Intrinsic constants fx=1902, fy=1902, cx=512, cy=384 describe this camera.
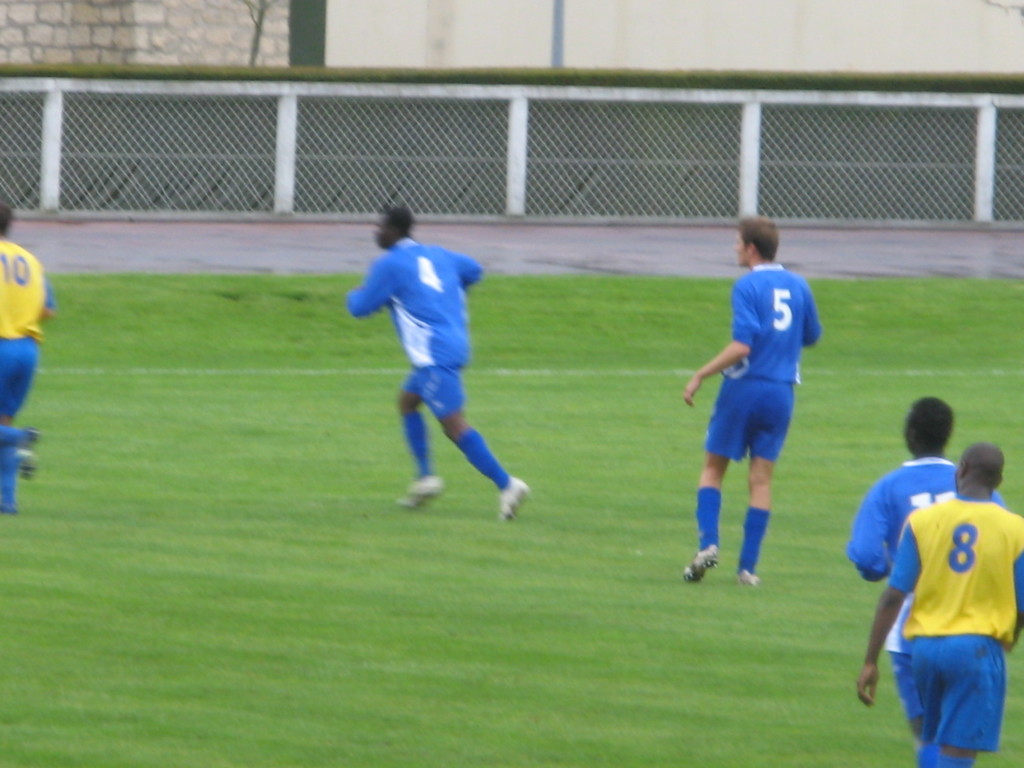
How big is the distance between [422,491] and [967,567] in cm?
590

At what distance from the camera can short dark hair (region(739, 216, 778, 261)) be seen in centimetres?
845

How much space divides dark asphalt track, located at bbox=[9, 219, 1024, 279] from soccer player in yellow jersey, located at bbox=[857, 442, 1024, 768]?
651 inches

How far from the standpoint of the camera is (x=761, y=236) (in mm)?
8453

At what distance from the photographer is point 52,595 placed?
8242 mm

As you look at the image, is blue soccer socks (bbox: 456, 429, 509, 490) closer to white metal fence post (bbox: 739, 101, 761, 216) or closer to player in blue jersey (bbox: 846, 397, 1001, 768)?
player in blue jersey (bbox: 846, 397, 1001, 768)

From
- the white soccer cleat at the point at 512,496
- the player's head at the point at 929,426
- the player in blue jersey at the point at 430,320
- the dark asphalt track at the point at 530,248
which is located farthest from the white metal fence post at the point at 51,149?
the player's head at the point at 929,426

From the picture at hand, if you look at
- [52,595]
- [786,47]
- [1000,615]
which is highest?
[786,47]

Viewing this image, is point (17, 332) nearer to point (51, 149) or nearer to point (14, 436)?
point (14, 436)

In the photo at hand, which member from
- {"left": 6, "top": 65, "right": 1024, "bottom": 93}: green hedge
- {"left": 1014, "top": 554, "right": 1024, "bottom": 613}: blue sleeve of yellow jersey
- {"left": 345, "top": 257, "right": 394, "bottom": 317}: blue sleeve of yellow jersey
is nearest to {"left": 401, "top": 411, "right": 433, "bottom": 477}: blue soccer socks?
{"left": 345, "top": 257, "right": 394, "bottom": 317}: blue sleeve of yellow jersey

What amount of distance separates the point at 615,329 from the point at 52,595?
11.5 meters

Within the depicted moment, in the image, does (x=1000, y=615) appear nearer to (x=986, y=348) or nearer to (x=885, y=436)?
(x=885, y=436)

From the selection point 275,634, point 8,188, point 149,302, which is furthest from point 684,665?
point 8,188

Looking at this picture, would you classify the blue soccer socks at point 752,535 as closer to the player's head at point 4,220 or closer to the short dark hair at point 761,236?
the short dark hair at point 761,236

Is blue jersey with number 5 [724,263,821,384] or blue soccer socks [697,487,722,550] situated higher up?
blue jersey with number 5 [724,263,821,384]
